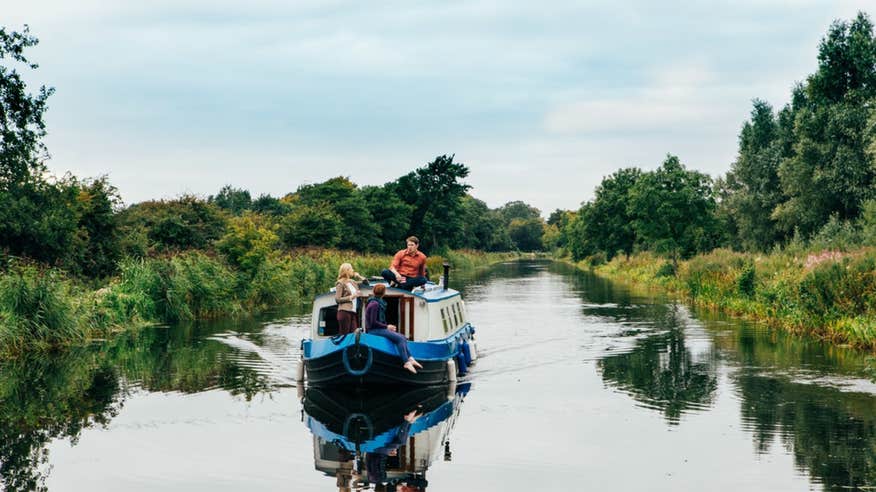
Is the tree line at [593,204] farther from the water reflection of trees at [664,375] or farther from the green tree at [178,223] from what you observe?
the water reflection of trees at [664,375]

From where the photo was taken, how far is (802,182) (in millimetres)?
51531

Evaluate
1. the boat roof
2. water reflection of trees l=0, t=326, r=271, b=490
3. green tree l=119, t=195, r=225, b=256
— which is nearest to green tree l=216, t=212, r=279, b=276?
green tree l=119, t=195, r=225, b=256

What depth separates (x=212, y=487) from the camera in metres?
10.1

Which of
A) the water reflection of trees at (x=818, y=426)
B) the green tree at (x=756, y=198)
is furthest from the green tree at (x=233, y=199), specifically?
the water reflection of trees at (x=818, y=426)

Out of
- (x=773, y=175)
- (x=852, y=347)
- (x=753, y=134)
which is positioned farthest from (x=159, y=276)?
(x=753, y=134)

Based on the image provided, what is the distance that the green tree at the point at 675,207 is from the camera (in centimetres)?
5506

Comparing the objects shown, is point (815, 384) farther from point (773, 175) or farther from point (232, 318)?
point (773, 175)

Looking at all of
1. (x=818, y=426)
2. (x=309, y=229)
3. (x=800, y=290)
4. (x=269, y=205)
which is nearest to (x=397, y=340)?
(x=818, y=426)

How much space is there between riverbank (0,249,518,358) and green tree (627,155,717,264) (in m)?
20.6

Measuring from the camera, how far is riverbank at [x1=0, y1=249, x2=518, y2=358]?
21.1 metres

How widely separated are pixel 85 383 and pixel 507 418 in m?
8.69

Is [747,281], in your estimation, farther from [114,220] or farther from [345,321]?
[114,220]

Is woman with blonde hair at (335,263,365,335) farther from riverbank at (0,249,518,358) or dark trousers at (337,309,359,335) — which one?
riverbank at (0,249,518,358)

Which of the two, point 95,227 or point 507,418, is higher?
point 95,227
